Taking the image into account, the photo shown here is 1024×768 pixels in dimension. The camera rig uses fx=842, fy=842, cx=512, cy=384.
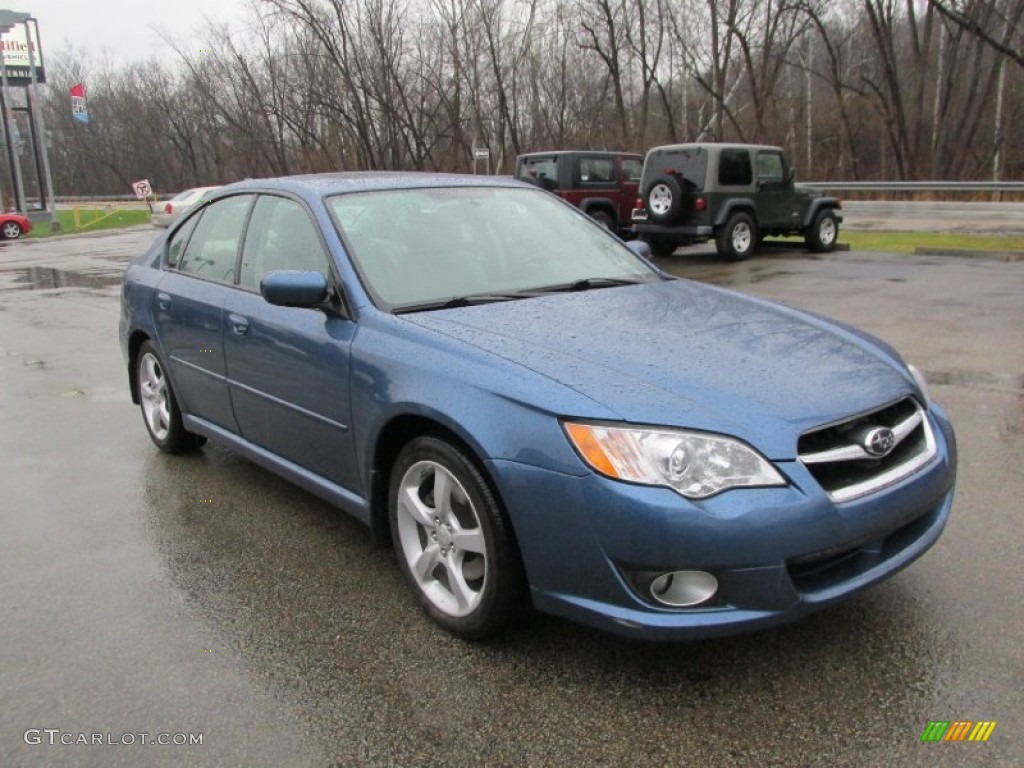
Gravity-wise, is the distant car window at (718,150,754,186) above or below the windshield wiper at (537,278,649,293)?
above

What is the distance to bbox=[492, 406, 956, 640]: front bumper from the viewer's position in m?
2.33

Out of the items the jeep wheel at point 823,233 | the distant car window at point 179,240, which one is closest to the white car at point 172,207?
the jeep wheel at point 823,233

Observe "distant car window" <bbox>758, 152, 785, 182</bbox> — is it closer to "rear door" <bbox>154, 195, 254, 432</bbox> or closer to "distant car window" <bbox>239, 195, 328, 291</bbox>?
"rear door" <bbox>154, 195, 254, 432</bbox>

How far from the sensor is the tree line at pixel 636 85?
3291 cm

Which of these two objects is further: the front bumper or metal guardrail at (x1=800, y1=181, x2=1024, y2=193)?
metal guardrail at (x1=800, y1=181, x2=1024, y2=193)

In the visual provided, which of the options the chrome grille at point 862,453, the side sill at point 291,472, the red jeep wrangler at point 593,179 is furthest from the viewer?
the red jeep wrangler at point 593,179

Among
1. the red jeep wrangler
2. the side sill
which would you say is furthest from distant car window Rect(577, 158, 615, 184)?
the side sill

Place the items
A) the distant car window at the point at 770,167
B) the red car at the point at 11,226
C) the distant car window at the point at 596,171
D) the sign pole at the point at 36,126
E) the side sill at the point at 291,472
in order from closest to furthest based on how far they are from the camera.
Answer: the side sill at the point at 291,472
the distant car window at the point at 770,167
the distant car window at the point at 596,171
the red car at the point at 11,226
the sign pole at the point at 36,126

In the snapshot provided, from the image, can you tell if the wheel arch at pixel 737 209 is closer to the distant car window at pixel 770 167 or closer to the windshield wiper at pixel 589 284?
the distant car window at pixel 770 167

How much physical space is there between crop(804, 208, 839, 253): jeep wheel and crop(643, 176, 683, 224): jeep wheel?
116 inches

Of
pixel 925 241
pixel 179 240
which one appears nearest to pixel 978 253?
pixel 925 241

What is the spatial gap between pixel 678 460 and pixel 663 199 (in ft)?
43.0

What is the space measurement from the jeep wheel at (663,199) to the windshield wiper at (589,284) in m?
11.2

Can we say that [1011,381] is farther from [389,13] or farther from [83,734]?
[389,13]
